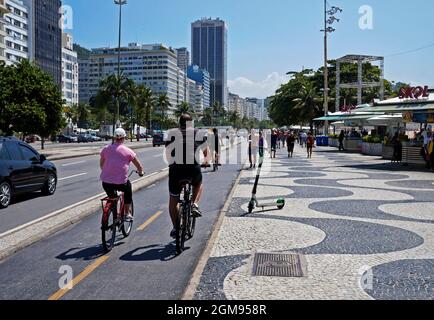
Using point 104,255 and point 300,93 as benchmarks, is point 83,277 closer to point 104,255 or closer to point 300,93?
point 104,255

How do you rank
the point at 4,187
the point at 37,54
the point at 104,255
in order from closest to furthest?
the point at 104,255
the point at 4,187
the point at 37,54

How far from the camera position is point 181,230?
23.8ft

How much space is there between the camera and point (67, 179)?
1819cm

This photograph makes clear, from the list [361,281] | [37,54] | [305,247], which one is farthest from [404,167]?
[37,54]

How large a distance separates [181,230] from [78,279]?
5.89 ft

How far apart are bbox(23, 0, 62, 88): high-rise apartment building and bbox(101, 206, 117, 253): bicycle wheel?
124437 mm

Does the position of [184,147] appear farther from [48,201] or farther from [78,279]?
[48,201]

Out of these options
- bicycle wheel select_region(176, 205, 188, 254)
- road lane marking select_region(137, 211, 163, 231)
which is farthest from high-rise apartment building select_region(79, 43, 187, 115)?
bicycle wheel select_region(176, 205, 188, 254)

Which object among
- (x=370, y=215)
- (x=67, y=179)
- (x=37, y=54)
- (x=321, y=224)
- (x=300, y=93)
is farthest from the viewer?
(x=37, y=54)

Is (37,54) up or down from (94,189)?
up

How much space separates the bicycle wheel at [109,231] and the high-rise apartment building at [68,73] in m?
146
